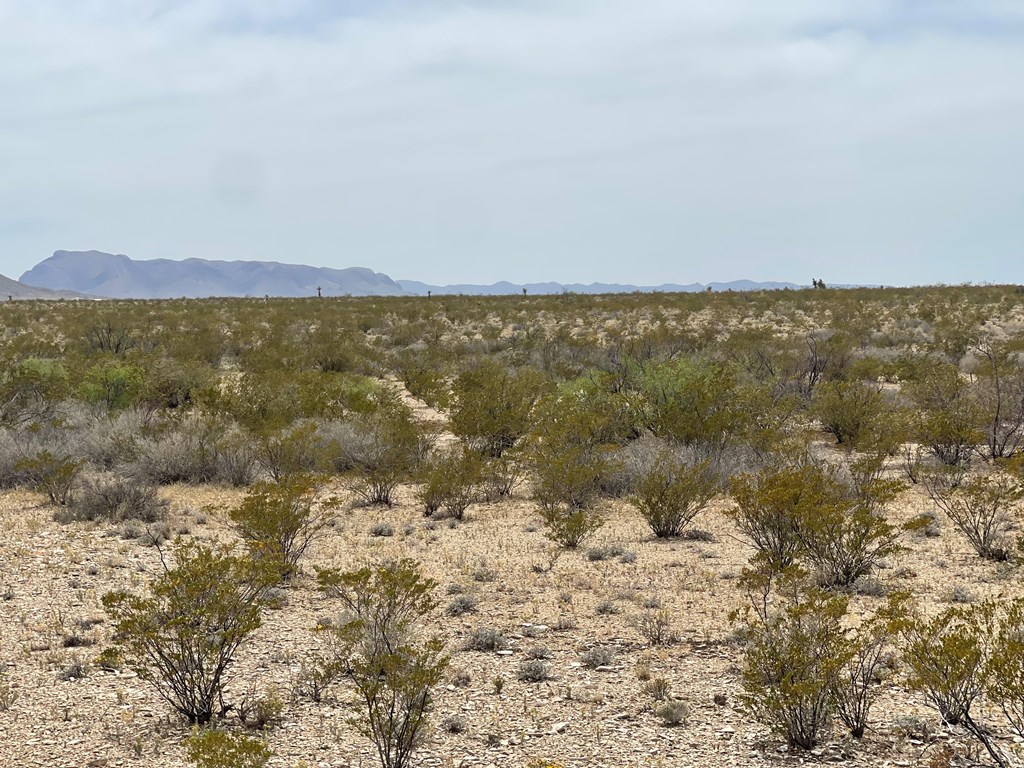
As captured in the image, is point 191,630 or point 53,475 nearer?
point 191,630

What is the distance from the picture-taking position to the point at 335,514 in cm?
1219

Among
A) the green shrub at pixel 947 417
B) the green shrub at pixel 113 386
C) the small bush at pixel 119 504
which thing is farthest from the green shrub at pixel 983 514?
the green shrub at pixel 113 386

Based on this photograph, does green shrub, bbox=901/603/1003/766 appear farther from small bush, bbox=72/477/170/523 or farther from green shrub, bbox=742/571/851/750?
small bush, bbox=72/477/170/523

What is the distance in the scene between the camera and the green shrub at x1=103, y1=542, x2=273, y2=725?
6.15 m

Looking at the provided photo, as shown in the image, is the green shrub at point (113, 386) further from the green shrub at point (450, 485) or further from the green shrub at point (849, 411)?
the green shrub at point (849, 411)

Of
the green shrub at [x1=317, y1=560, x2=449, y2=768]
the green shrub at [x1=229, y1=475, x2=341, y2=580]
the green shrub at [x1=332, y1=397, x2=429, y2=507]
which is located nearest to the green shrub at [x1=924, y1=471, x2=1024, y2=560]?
the green shrub at [x1=317, y1=560, x2=449, y2=768]

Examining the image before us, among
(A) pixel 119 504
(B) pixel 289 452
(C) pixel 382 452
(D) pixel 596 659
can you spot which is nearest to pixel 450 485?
(C) pixel 382 452

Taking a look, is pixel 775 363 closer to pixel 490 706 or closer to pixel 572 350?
pixel 572 350

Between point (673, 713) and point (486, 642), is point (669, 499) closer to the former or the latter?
point (486, 642)

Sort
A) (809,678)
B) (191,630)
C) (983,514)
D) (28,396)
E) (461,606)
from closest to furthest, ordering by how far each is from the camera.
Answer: (809,678), (191,630), (461,606), (983,514), (28,396)

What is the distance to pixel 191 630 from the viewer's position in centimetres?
620

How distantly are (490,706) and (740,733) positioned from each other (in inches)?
70.0

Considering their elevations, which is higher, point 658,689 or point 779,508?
point 779,508

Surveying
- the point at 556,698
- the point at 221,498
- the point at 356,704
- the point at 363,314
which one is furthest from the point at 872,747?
the point at 363,314
